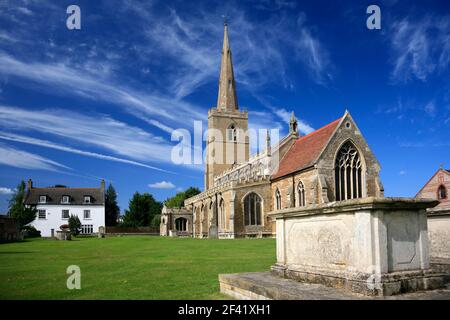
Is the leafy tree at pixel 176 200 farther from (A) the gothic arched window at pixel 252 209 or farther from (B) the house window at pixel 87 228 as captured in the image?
(A) the gothic arched window at pixel 252 209

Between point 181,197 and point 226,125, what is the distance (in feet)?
113

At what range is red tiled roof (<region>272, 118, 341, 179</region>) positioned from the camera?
35.9 m

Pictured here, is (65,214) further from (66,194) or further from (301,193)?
(301,193)

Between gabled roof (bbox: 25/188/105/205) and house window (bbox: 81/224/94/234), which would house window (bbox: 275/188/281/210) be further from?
house window (bbox: 81/224/94/234)

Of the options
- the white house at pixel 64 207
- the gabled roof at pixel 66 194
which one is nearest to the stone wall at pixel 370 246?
the white house at pixel 64 207

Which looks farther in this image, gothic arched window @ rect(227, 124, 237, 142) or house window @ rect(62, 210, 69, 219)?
gothic arched window @ rect(227, 124, 237, 142)

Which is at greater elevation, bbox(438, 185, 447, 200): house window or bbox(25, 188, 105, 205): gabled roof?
bbox(25, 188, 105, 205): gabled roof

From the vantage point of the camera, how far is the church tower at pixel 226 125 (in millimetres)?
69938

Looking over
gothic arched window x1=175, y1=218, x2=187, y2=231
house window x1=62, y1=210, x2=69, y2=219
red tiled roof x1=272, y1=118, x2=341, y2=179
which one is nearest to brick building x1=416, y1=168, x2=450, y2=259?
red tiled roof x1=272, y1=118, x2=341, y2=179

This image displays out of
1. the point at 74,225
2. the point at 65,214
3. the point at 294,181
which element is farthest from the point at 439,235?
the point at 65,214

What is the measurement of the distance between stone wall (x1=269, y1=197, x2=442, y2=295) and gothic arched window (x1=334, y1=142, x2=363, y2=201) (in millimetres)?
28814

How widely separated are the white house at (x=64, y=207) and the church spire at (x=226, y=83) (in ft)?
88.1

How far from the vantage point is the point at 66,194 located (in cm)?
6919

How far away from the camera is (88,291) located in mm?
8953
